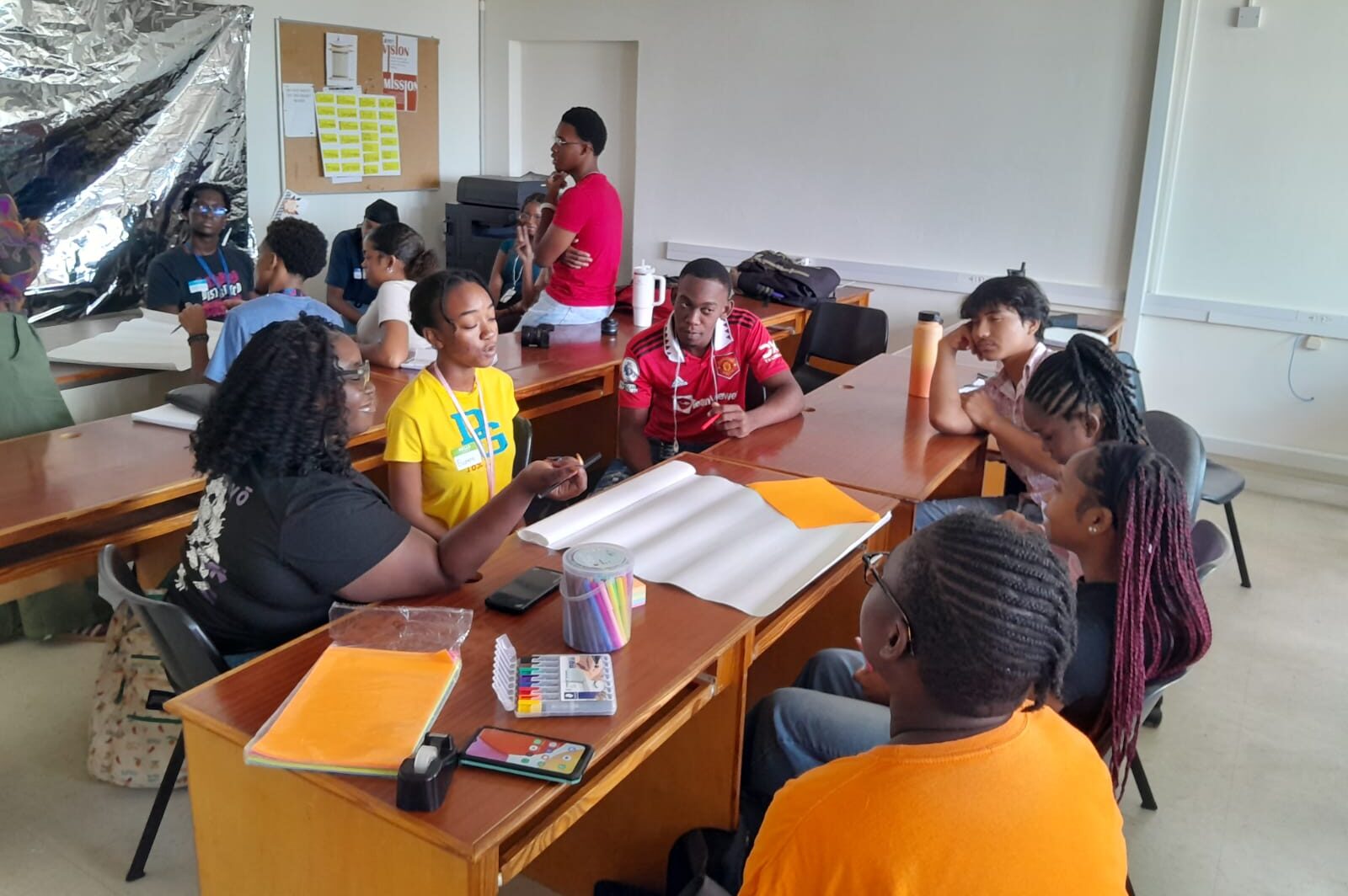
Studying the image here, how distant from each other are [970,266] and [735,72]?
1.76 metres

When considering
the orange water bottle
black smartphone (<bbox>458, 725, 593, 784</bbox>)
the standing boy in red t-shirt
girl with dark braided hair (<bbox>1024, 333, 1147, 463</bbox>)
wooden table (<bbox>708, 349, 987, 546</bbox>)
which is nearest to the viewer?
black smartphone (<bbox>458, 725, 593, 784</bbox>)

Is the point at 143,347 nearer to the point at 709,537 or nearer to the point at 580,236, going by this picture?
the point at 580,236

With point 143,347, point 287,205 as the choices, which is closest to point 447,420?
point 143,347

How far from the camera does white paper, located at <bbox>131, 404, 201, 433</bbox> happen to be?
2650 millimetres

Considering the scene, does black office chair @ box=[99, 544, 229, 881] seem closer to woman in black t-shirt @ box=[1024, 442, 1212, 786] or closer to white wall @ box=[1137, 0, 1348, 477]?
woman in black t-shirt @ box=[1024, 442, 1212, 786]

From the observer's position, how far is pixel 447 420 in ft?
7.27

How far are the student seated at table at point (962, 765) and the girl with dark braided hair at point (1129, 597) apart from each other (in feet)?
1.58

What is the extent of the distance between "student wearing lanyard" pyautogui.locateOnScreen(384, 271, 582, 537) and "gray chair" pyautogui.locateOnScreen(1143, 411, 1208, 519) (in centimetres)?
153

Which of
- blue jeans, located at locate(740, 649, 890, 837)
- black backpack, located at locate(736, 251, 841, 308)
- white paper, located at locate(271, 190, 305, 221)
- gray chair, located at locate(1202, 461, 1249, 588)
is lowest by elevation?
blue jeans, located at locate(740, 649, 890, 837)

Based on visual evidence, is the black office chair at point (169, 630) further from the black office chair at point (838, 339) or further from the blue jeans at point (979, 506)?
the black office chair at point (838, 339)

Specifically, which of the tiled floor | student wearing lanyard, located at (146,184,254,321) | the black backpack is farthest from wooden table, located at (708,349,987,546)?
student wearing lanyard, located at (146,184,254,321)

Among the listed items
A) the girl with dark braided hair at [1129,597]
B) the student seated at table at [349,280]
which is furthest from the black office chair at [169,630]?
the student seated at table at [349,280]

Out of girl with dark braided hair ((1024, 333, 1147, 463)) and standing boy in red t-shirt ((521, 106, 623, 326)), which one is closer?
girl with dark braided hair ((1024, 333, 1147, 463))

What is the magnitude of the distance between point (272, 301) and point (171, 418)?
1.56 ft
